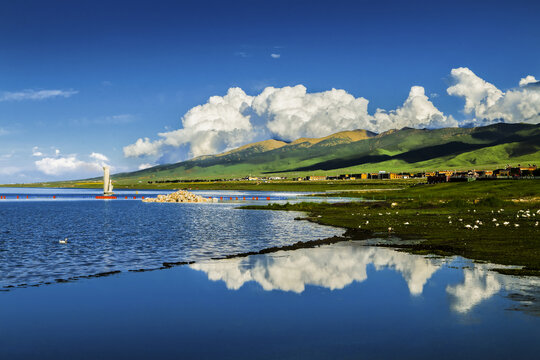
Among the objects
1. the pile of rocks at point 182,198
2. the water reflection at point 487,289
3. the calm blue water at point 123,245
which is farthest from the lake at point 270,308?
the pile of rocks at point 182,198

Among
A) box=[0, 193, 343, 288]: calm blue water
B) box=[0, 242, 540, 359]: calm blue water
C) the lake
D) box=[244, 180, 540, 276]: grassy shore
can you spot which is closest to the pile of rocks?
box=[244, 180, 540, 276]: grassy shore

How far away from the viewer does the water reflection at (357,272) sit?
2252cm

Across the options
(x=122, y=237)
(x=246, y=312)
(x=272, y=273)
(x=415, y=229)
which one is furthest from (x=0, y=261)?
→ (x=415, y=229)

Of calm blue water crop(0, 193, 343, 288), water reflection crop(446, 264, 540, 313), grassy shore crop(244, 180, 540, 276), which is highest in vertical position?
grassy shore crop(244, 180, 540, 276)

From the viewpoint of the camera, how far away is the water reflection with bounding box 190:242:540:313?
22516mm

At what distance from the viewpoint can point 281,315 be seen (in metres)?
19.6

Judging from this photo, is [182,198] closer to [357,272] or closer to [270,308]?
[357,272]

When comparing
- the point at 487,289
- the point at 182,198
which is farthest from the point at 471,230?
the point at 182,198

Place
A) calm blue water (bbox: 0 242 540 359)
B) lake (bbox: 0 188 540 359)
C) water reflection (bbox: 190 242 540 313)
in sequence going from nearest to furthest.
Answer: calm blue water (bbox: 0 242 540 359) < lake (bbox: 0 188 540 359) < water reflection (bbox: 190 242 540 313)

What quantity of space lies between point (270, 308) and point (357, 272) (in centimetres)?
934

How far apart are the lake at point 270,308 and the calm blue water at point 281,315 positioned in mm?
59

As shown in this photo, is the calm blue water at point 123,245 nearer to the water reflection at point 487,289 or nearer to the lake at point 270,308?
the lake at point 270,308

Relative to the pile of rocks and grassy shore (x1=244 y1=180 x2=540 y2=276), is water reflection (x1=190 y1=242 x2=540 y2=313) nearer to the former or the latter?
grassy shore (x1=244 y1=180 x2=540 y2=276)

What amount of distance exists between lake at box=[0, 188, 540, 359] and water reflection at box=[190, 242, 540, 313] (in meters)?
0.08
